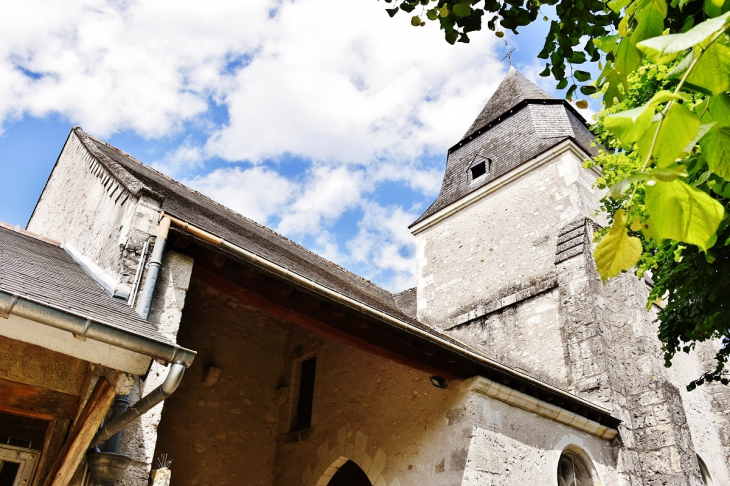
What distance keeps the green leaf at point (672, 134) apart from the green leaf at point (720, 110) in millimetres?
250

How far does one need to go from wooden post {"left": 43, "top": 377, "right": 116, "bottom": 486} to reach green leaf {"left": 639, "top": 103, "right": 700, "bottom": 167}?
2762 mm

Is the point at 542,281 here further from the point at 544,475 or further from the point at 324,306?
the point at 324,306

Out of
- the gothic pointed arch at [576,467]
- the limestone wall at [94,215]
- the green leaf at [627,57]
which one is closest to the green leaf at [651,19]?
the green leaf at [627,57]

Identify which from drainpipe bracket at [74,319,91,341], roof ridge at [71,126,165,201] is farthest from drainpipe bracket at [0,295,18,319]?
roof ridge at [71,126,165,201]

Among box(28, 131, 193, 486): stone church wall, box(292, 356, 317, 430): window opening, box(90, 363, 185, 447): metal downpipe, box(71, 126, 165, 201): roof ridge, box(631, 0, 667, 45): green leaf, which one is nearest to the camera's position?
box(631, 0, 667, 45): green leaf

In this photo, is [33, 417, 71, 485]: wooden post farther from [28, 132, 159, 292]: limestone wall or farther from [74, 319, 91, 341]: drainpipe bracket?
[74, 319, 91, 341]: drainpipe bracket

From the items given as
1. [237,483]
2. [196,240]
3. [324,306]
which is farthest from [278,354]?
[196,240]

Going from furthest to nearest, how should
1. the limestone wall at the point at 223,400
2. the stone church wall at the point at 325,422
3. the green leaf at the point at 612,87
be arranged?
the limestone wall at the point at 223,400, the stone church wall at the point at 325,422, the green leaf at the point at 612,87

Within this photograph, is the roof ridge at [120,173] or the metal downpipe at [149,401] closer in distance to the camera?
the metal downpipe at [149,401]

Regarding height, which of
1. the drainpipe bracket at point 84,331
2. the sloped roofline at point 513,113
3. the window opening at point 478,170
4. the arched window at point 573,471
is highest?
the sloped roofline at point 513,113

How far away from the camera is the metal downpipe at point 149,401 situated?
279 centimetres

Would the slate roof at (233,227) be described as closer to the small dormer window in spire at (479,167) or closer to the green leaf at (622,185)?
the small dormer window in spire at (479,167)

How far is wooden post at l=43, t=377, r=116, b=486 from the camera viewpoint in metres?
2.79

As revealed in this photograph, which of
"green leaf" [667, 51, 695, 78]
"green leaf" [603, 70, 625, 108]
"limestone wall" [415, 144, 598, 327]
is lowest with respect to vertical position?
"green leaf" [667, 51, 695, 78]
